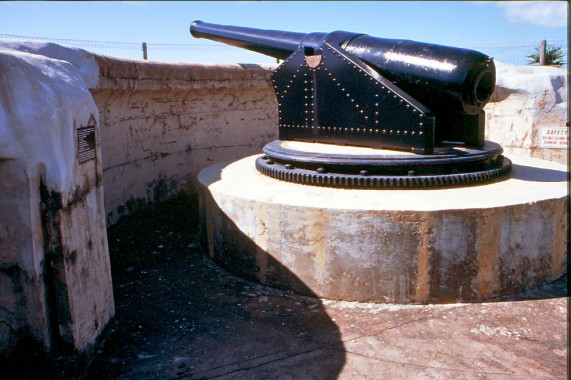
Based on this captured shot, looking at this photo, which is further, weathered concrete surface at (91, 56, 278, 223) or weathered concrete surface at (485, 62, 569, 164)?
weathered concrete surface at (485, 62, 569, 164)

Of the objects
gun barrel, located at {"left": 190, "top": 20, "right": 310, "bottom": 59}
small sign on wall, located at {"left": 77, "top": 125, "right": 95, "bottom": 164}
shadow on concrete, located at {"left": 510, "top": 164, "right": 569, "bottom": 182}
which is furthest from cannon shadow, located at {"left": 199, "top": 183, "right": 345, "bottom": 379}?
shadow on concrete, located at {"left": 510, "top": 164, "right": 569, "bottom": 182}

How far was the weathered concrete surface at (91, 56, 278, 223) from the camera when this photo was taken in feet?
17.5

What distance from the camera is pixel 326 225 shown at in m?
3.65

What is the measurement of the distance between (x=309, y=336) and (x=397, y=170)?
1513 millimetres

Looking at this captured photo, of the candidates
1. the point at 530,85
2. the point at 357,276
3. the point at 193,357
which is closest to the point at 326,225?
the point at 357,276

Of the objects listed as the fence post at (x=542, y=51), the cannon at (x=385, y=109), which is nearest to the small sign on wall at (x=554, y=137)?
the fence post at (x=542, y=51)

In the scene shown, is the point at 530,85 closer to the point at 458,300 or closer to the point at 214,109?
the point at 214,109

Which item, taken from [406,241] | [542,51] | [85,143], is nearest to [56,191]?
[85,143]

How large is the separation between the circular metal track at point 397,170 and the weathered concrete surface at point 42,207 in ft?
6.07

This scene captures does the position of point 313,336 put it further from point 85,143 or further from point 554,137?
point 554,137

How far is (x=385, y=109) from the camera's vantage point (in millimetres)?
4363

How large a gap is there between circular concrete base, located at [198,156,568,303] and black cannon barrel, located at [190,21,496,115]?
77cm

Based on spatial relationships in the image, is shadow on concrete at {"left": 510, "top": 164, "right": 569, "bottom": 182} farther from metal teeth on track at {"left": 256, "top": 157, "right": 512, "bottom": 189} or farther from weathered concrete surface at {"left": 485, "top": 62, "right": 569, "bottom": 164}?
weathered concrete surface at {"left": 485, "top": 62, "right": 569, "bottom": 164}

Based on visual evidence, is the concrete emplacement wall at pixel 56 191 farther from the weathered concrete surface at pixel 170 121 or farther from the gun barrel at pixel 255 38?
the gun barrel at pixel 255 38
